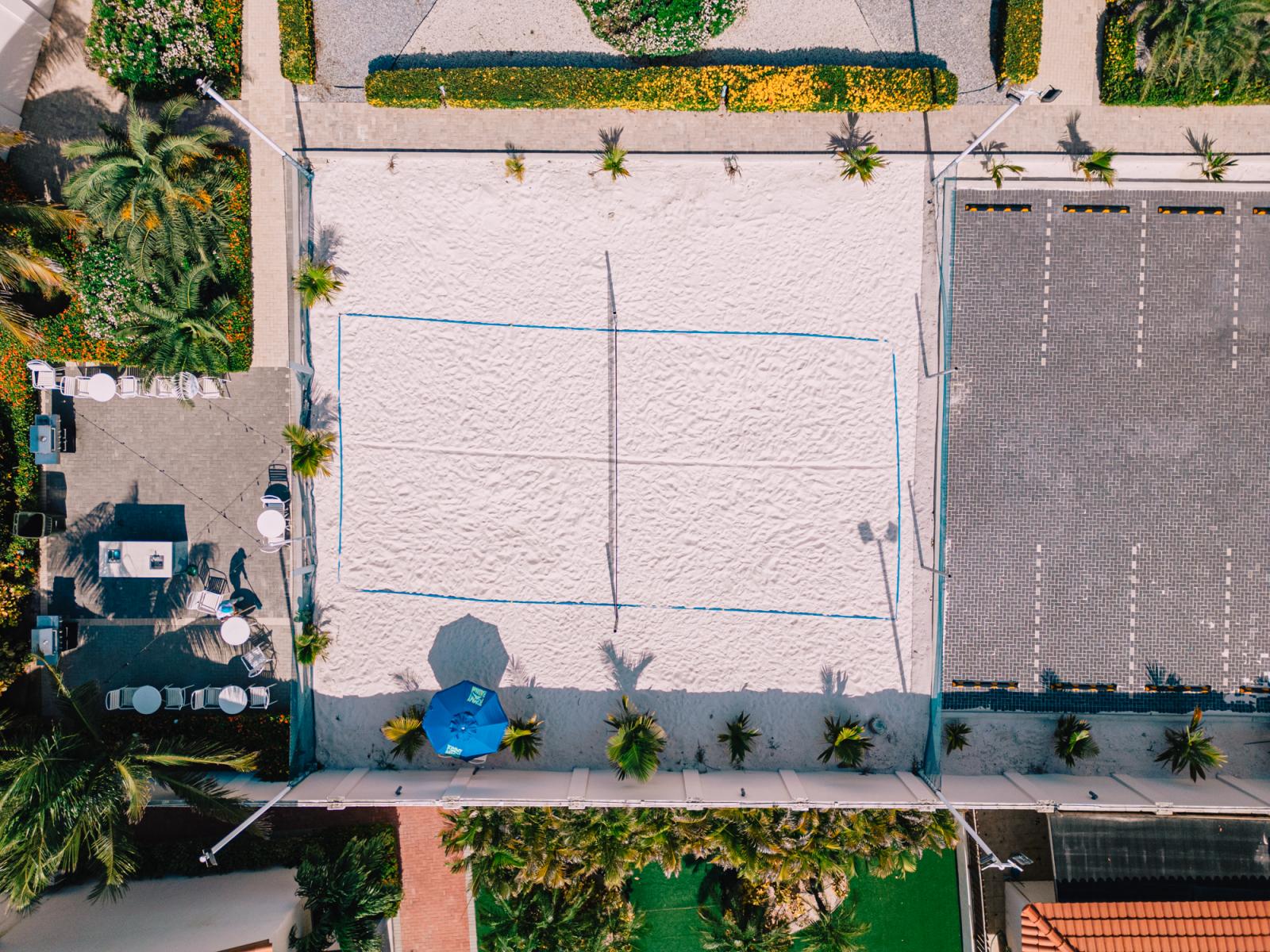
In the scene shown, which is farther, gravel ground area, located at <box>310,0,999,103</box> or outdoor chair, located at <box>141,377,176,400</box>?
gravel ground area, located at <box>310,0,999,103</box>

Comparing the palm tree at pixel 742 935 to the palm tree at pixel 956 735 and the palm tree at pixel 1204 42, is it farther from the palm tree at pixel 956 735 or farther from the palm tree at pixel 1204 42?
the palm tree at pixel 1204 42

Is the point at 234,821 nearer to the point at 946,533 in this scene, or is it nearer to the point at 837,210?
the point at 946,533

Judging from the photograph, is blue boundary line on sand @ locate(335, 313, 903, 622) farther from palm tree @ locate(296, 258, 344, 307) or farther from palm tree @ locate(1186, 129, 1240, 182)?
Result: palm tree @ locate(1186, 129, 1240, 182)

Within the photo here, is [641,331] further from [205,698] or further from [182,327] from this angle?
[205,698]

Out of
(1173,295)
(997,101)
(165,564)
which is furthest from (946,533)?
(165,564)

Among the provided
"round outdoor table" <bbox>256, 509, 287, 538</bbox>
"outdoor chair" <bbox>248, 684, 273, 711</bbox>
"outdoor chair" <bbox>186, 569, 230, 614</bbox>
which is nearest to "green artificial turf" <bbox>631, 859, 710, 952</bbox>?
"outdoor chair" <bbox>248, 684, 273, 711</bbox>
